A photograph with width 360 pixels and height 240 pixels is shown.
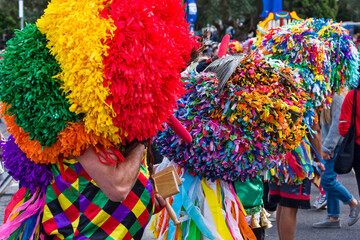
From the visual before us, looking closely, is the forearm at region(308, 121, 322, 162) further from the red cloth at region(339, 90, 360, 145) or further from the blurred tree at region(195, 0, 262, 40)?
the blurred tree at region(195, 0, 262, 40)

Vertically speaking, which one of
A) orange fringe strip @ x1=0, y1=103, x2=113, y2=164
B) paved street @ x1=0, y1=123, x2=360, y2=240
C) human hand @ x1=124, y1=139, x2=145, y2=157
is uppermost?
orange fringe strip @ x1=0, y1=103, x2=113, y2=164

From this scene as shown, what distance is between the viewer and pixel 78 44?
189cm

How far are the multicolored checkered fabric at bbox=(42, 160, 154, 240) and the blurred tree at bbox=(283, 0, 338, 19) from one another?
32.1 meters

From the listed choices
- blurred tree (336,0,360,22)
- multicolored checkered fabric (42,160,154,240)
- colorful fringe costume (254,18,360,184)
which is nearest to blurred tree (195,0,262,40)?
blurred tree (336,0,360,22)

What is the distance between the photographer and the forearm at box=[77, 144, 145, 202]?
198 centimetres

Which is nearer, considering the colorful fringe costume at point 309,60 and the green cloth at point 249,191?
the green cloth at point 249,191

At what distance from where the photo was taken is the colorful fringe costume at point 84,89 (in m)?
1.91

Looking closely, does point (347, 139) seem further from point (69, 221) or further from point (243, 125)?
point (69, 221)

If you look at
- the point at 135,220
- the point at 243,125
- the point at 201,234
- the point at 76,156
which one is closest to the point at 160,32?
the point at 76,156

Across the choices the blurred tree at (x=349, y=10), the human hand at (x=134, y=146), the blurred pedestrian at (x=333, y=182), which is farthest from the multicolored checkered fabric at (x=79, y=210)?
the blurred tree at (x=349, y=10)

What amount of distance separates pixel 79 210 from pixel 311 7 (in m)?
33.3

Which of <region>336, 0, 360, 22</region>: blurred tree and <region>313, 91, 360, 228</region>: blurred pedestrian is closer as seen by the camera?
<region>313, 91, 360, 228</region>: blurred pedestrian

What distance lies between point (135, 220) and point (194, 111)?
959 millimetres

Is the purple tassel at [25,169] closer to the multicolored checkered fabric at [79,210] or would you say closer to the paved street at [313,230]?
the multicolored checkered fabric at [79,210]
